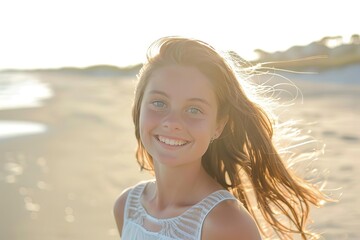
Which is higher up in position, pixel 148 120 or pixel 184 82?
pixel 184 82

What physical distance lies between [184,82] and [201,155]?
292mm

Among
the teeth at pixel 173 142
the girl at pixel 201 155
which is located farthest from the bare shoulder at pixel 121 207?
the teeth at pixel 173 142

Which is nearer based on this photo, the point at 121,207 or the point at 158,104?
the point at 158,104

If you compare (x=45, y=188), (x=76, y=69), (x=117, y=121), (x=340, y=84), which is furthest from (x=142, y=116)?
(x=76, y=69)

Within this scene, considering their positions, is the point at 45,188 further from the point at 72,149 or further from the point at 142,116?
the point at 142,116

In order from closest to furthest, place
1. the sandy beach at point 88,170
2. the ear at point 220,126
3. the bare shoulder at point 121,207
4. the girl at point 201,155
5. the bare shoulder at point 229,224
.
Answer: the bare shoulder at point 229,224, the girl at point 201,155, the ear at point 220,126, the bare shoulder at point 121,207, the sandy beach at point 88,170

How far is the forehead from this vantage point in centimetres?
307

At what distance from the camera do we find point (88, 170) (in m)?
7.50

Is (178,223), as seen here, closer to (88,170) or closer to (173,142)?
(173,142)

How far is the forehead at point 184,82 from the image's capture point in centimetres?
307

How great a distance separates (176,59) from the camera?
3146 millimetres

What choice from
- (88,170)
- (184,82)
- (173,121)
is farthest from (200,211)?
(88,170)

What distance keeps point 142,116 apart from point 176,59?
10.2 inches

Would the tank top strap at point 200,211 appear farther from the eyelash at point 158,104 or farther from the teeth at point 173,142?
the eyelash at point 158,104
